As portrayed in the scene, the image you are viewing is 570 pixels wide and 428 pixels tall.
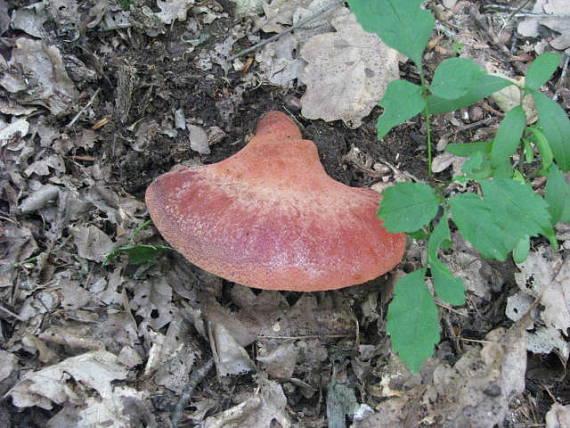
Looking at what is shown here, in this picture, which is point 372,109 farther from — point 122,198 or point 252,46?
point 122,198

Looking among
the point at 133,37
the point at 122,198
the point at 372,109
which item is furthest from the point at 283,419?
the point at 133,37

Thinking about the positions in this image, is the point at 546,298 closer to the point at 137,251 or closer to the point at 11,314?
the point at 137,251

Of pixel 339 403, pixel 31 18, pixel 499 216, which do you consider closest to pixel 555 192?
pixel 499 216

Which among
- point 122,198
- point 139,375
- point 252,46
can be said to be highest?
point 252,46

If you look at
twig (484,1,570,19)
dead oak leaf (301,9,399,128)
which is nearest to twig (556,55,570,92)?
twig (484,1,570,19)

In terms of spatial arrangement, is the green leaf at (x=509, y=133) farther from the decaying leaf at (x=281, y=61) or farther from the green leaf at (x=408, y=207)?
the decaying leaf at (x=281, y=61)

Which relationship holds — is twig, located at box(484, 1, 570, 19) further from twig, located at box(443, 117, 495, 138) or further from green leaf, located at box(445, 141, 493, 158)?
green leaf, located at box(445, 141, 493, 158)

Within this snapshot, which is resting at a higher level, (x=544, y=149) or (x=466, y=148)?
(x=544, y=149)
